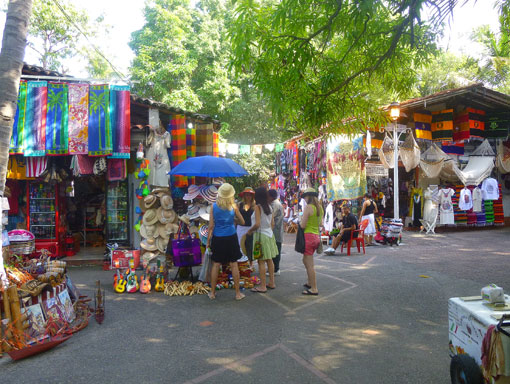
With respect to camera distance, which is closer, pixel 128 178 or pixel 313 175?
pixel 128 178

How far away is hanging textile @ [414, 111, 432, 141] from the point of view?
44.3 feet

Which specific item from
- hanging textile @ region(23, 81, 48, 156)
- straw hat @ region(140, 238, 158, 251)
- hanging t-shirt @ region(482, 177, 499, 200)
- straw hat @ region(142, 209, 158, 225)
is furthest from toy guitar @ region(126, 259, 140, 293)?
hanging t-shirt @ region(482, 177, 499, 200)

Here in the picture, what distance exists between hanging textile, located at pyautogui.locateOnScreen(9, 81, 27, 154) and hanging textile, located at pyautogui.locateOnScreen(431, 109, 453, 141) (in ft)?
42.7

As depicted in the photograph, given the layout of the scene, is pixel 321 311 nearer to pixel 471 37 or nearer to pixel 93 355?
pixel 93 355

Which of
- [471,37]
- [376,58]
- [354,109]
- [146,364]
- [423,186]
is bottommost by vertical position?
[146,364]

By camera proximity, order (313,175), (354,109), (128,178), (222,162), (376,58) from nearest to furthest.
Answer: (376,58)
(354,109)
(222,162)
(128,178)
(313,175)

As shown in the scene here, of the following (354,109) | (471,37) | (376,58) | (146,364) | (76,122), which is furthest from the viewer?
(471,37)

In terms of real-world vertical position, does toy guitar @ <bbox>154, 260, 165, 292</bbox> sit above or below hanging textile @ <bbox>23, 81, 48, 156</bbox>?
below

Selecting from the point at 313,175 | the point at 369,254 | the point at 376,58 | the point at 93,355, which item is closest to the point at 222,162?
the point at 376,58

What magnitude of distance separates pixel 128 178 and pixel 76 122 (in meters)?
1.89

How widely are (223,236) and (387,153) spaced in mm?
8332

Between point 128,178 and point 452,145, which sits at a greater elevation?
point 452,145

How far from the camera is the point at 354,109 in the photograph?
6355 millimetres

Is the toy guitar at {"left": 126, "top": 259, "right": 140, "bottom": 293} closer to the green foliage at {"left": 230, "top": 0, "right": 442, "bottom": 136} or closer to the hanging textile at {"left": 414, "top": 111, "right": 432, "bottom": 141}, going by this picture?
the green foliage at {"left": 230, "top": 0, "right": 442, "bottom": 136}
